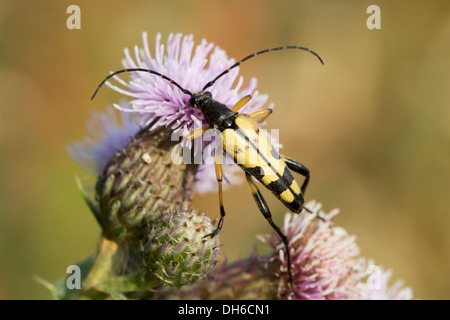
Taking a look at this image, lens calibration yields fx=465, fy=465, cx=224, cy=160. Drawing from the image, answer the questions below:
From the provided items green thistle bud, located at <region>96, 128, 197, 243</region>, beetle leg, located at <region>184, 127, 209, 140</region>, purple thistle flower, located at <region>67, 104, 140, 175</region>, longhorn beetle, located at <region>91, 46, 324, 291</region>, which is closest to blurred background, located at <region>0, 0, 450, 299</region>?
purple thistle flower, located at <region>67, 104, 140, 175</region>

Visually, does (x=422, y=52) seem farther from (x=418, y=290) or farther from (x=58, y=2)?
(x=58, y=2)

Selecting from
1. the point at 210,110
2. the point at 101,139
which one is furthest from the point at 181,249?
the point at 101,139

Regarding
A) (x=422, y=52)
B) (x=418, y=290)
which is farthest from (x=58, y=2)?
(x=418, y=290)

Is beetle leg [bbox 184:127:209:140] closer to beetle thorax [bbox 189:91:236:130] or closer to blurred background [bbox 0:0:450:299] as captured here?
beetle thorax [bbox 189:91:236:130]

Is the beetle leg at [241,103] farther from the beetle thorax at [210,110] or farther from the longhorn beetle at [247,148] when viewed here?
the beetle thorax at [210,110]

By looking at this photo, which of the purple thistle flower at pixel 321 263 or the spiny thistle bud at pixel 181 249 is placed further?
the purple thistle flower at pixel 321 263

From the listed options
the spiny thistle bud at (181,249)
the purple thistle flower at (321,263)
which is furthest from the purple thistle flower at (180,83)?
the purple thistle flower at (321,263)

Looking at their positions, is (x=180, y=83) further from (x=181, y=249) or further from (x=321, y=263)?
(x=321, y=263)
